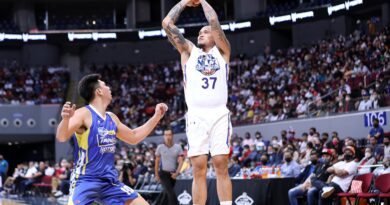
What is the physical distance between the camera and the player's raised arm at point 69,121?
19.5 ft

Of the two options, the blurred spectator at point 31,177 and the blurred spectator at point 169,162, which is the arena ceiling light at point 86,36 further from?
the blurred spectator at point 169,162

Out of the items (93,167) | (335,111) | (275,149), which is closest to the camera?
(93,167)

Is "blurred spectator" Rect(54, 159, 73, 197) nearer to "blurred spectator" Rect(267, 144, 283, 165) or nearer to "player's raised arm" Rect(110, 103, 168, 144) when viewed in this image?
"blurred spectator" Rect(267, 144, 283, 165)

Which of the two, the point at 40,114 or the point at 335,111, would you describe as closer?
the point at 335,111

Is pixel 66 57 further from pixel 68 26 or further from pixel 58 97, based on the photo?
pixel 58 97

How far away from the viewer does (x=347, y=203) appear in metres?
13.9

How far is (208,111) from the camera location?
8.06 meters

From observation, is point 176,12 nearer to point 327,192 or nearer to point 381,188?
point 381,188

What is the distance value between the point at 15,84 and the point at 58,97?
2.96 m

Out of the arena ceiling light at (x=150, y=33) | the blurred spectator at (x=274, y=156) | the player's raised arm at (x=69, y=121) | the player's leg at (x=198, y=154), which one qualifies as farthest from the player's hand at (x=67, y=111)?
the arena ceiling light at (x=150, y=33)

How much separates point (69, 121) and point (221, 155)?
2285mm

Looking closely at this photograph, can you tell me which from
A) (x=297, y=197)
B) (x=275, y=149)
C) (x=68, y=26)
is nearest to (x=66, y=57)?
(x=68, y=26)

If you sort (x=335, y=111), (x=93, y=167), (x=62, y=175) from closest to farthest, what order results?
1. (x=93, y=167)
2. (x=335, y=111)
3. (x=62, y=175)

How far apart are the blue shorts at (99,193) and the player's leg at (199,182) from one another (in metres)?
1.47
